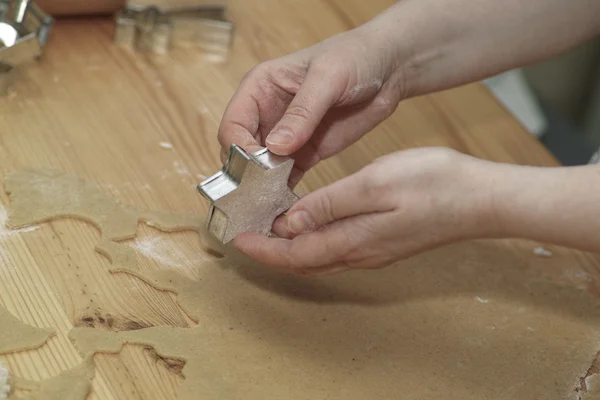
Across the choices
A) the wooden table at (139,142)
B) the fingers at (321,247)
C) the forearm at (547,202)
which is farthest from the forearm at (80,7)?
the forearm at (547,202)

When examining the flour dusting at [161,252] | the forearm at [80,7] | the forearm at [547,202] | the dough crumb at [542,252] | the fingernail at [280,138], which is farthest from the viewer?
the forearm at [80,7]

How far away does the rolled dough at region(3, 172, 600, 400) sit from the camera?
36.2 inches

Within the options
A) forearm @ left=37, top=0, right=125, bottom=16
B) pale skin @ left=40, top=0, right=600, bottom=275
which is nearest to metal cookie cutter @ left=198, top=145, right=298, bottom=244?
pale skin @ left=40, top=0, right=600, bottom=275

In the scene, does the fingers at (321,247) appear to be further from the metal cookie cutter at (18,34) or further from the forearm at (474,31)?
the metal cookie cutter at (18,34)

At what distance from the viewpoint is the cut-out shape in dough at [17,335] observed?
2.87ft

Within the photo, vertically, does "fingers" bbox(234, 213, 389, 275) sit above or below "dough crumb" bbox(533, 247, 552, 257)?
above

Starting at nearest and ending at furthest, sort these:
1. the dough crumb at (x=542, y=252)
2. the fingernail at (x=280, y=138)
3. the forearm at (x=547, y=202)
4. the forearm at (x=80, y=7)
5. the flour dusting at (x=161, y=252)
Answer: the forearm at (x=547, y=202) < the fingernail at (x=280, y=138) < the flour dusting at (x=161, y=252) < the dough crumb at (x=542, y=252) < the forearm at (x=80, y=7)

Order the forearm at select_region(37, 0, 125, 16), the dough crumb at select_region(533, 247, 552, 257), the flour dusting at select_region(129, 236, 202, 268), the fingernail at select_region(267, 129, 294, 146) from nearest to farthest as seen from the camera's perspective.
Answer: the fingernail at select_region(267, 129, 294, 146) < the flour dusting at select_region(129, 236, 202, 268) < the dough crumb at select_region(533, 247, 552, 257) < the forearm at select_region(37, 0, 125, 16)

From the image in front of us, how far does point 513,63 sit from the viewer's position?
44.9 inches

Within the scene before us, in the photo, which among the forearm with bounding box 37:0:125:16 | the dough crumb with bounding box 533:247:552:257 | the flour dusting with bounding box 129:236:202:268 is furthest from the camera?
the forearm with bounding box 37:0:125:16

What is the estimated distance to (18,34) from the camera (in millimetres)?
1229

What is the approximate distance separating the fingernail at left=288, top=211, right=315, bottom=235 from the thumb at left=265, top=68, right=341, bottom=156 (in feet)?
0.26

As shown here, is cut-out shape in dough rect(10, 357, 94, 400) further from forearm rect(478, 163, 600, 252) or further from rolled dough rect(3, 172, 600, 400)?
forearm rect(478, 163, 600, 252)

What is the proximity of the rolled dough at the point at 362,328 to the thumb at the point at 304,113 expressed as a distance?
8.3 inches
